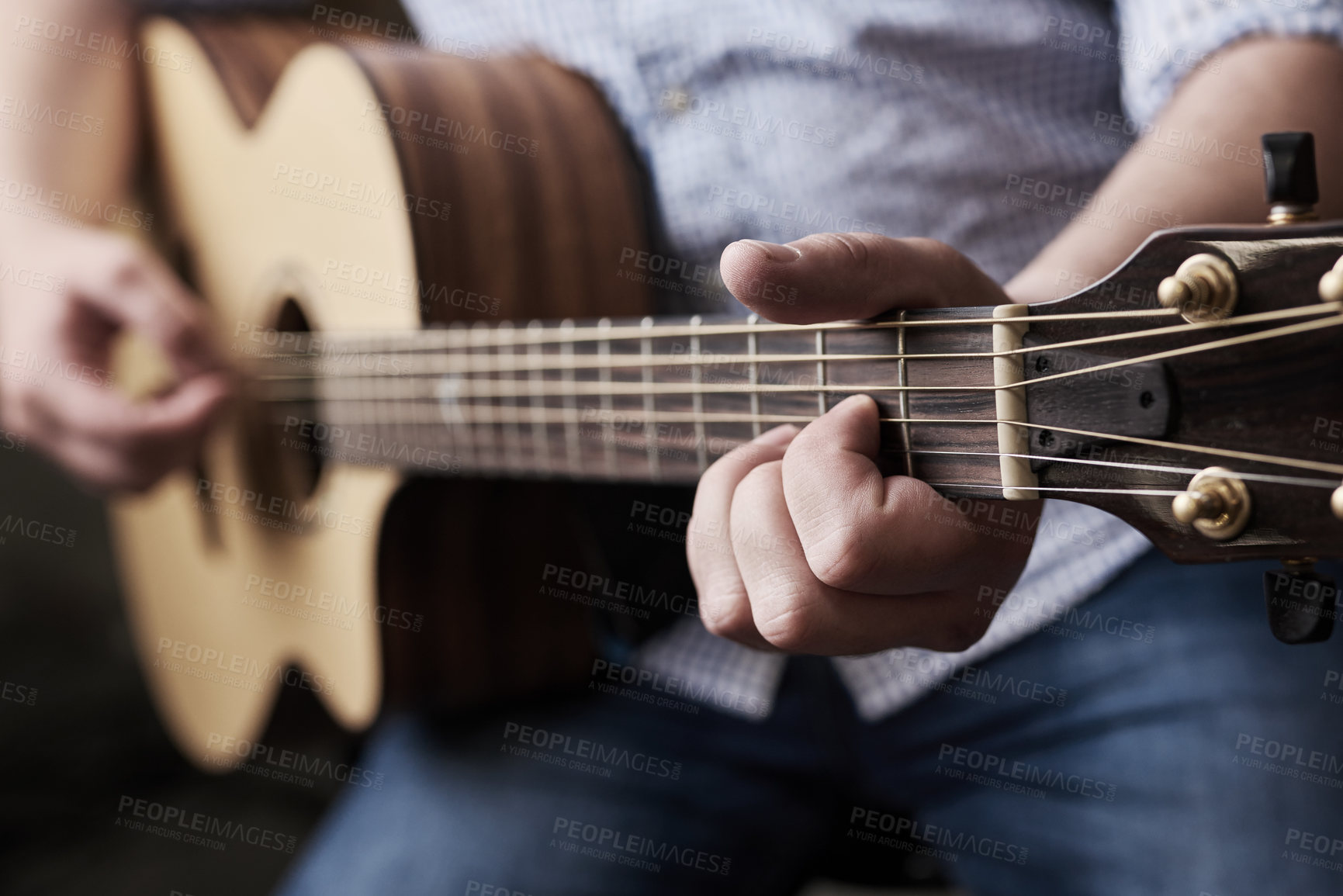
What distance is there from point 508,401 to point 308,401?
0.30 m

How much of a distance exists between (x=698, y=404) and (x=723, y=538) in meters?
0.08

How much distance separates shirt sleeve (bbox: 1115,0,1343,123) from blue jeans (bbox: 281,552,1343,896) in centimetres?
29

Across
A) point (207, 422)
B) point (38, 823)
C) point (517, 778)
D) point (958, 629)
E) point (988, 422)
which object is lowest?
point (38, 823)

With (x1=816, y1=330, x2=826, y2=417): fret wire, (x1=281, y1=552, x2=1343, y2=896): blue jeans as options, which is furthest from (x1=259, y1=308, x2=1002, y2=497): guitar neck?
(x1=281, y1=552, x2=1343, y2=896): blue jeans

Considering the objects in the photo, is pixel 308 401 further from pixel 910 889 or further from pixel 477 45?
pixel 910 889

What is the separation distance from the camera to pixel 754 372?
1.49 ft

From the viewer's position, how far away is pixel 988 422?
37 cm

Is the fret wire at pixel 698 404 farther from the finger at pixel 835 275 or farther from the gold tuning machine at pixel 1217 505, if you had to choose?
the gold tuning machine at pixel 1217 505

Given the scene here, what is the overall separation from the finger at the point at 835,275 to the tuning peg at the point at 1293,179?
5.2 inches

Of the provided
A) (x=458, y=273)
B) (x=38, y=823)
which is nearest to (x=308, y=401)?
(x=458, y=273)

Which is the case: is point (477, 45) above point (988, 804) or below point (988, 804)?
above

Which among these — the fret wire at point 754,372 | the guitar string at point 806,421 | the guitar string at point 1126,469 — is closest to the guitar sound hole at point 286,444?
the guitar string at point 806,421

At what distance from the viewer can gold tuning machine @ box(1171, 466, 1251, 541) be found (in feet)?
1.04

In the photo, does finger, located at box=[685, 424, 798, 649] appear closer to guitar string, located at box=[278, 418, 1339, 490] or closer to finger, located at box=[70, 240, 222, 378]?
Answer: guitar string, located at box=[278, 418, 1339, 490]
